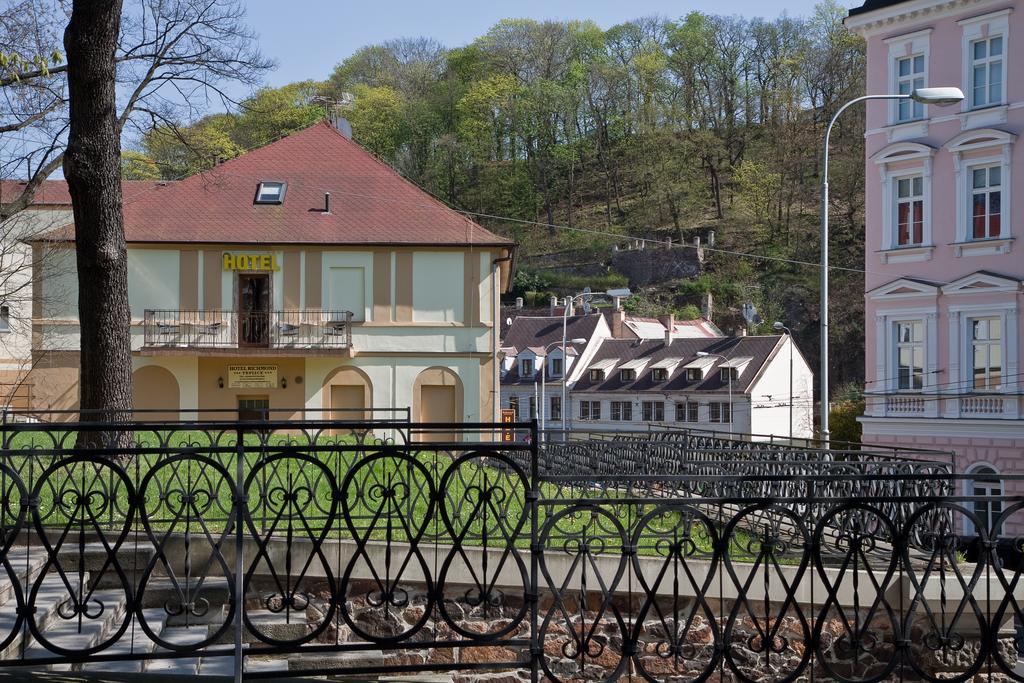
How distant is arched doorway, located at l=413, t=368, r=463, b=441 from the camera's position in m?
33.7

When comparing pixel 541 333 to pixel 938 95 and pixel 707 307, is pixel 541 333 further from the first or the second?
pixel 938 95

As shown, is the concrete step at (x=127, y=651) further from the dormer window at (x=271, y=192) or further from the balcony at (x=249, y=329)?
the dormer window at (x=271, y=192)

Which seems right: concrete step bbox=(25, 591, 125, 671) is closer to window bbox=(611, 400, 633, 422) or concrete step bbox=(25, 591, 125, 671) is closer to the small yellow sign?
the small yellow sign

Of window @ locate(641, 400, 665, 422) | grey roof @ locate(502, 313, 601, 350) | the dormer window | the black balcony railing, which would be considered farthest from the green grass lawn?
grey roof @ locate(502, 313, 601, 350)

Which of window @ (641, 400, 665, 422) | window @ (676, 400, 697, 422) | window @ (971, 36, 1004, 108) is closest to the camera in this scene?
window @ (971, 36, 1004, 108)

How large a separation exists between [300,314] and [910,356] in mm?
18759

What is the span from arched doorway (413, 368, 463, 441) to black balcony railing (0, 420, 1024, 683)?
20851 millimetres

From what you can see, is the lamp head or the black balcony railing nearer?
the black balcony railing

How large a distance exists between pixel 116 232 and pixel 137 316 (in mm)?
20702

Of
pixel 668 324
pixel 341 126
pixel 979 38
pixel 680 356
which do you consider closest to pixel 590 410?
pixel 680 356

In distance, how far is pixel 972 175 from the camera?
3138cm

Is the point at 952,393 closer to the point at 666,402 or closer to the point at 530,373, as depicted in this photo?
the point at 666,402

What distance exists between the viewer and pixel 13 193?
1139 inches

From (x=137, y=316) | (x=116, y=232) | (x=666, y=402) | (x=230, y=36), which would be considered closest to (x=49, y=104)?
(x=230, y=36)
